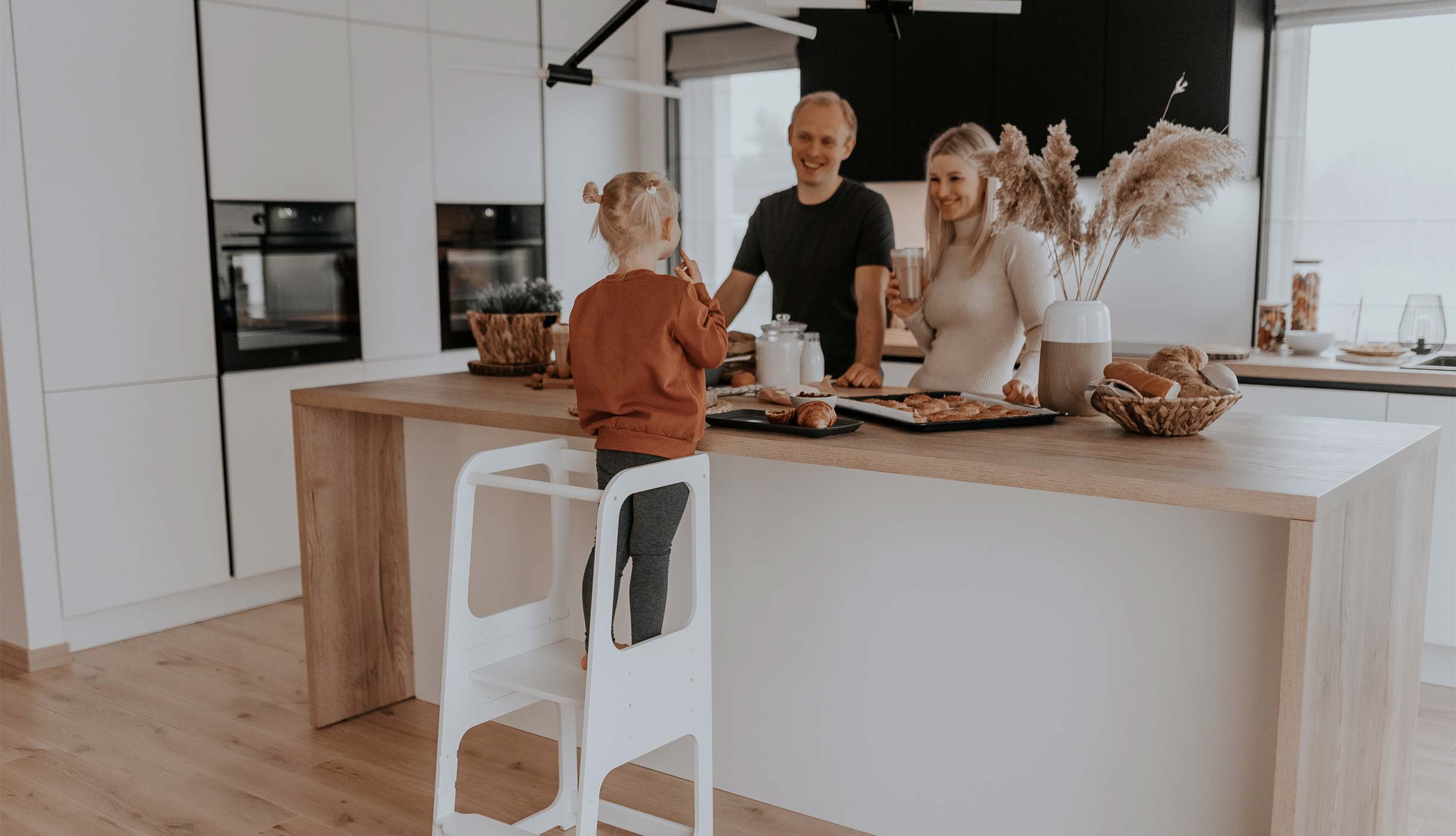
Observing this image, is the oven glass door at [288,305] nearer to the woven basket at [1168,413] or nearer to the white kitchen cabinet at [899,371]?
the white kitchen cabinet at [899,371]

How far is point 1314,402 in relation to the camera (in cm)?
353

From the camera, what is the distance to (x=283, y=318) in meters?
4.12

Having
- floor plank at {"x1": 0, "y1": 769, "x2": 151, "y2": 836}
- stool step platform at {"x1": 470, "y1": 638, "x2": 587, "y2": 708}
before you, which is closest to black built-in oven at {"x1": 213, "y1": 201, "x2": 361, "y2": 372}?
floor plank at {"x1": 0, "y1": 769, "x2": 151, "y2": 836}

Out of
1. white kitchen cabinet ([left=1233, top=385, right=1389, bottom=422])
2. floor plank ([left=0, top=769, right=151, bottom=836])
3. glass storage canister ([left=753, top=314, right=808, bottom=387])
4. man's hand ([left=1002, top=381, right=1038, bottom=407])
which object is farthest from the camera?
white kitchen cabinet ([left=1233, top=385, right=1389, bottom=422])

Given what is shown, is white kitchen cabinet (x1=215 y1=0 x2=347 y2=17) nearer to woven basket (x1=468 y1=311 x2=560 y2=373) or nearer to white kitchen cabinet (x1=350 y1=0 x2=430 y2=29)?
white kitchen cabinet (x1=350 y1=0 x2=430 y2=29)

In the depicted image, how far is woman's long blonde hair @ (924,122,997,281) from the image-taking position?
2736mm

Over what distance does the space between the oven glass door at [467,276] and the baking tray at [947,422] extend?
2647mm

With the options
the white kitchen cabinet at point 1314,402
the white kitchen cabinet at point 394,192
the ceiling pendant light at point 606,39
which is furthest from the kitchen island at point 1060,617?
the white kitchen cabinet at point 394,192

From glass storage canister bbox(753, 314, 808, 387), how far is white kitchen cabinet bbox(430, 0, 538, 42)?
2585 millimetres

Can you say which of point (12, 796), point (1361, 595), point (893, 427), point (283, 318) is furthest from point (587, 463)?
point (283, 318)

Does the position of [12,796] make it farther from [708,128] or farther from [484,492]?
[708,128]

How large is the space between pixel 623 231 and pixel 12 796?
1966 mm

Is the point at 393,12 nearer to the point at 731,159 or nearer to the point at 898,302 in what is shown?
the point at 731,159

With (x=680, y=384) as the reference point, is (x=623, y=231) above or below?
above
